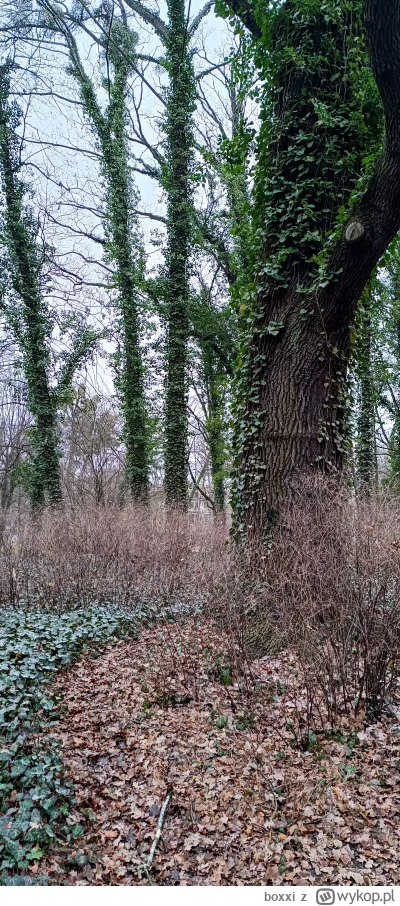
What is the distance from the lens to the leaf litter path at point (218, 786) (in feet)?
8.05

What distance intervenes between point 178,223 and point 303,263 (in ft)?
30.1

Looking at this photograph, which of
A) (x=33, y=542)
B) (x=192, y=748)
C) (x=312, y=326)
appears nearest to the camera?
(x=192, y=748)

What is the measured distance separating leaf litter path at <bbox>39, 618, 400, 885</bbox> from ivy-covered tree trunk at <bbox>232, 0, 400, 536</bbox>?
198cm

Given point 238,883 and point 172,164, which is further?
point 172,164

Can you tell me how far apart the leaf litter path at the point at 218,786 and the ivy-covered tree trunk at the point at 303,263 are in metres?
1.98

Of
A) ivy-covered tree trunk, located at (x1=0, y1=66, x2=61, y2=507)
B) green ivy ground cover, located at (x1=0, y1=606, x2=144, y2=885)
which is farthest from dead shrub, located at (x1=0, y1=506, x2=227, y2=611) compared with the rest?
ivy-covered tree trunk, located at (x1=0, y1=66, x2=61, y2=507)

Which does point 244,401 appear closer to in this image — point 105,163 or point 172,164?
point 172,164

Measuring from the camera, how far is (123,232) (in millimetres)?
14164

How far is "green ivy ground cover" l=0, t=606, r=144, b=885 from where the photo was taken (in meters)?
2.57

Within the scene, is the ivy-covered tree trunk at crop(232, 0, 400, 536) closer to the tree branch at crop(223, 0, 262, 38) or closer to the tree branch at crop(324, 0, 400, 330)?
the tree branch at crop(324, 0, 400, 330)

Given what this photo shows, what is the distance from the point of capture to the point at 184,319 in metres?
13.5

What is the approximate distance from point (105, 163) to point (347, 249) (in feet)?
40.1

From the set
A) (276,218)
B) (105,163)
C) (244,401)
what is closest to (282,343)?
(244,401)

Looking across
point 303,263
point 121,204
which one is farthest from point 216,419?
point 303,263
